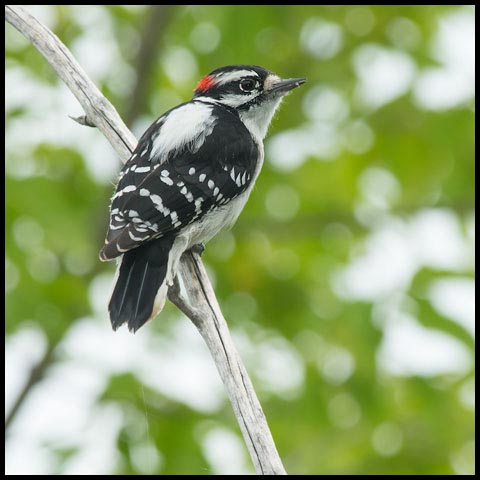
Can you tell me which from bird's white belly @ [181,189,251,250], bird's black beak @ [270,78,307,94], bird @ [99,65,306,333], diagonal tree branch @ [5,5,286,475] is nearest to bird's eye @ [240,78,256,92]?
bird @ [99,65,306,333]

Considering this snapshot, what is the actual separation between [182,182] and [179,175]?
0.06 m

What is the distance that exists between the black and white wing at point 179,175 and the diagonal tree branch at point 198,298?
0.19 m

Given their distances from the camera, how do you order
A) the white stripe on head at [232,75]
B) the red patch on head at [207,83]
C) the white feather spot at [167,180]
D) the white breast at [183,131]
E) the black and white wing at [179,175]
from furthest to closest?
the red patch on head at [207,83] < the white stripe on head at [232,75] < the white breast at [183,131] < the white feather spot at [167,180] < the black and white wing at [179,175]

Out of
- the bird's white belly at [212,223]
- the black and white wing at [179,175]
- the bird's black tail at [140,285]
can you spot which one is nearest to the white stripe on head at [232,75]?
the black and white wing at [179,175]

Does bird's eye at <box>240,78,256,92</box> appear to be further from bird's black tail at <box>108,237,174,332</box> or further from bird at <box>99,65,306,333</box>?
bird's black tail at <box>108,237,174,332</box>

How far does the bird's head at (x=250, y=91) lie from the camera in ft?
19.8

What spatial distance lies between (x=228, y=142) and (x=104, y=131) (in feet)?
2.48

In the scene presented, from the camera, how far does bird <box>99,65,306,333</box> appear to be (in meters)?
4.89

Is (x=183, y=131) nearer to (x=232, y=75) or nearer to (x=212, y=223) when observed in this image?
(x=212, y=223)

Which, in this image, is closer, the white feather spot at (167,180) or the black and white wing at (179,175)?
the black and white wing at (179,175)

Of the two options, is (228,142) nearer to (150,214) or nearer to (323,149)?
(150,214)

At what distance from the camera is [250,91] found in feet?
19.9

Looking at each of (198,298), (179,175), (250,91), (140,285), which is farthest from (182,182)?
(250,91)

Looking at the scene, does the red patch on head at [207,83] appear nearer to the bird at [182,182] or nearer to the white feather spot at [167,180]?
the bird at [182,182]
